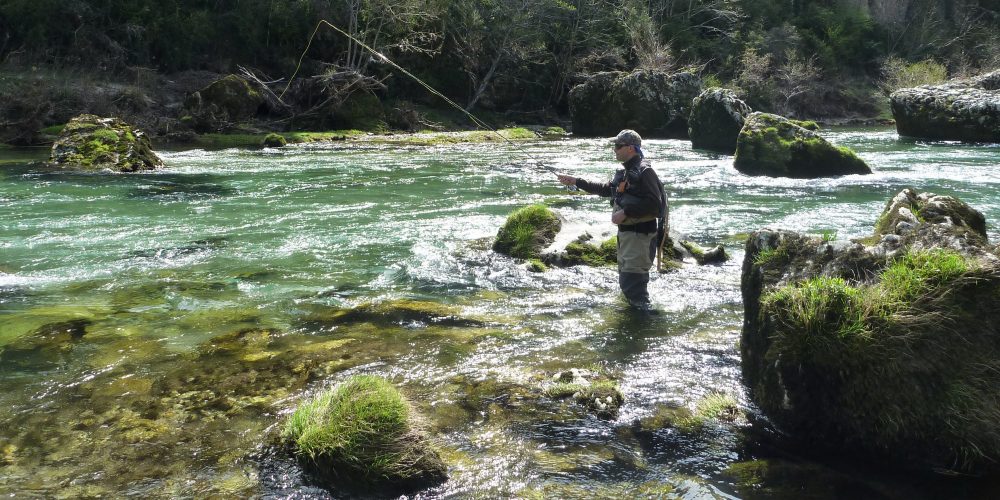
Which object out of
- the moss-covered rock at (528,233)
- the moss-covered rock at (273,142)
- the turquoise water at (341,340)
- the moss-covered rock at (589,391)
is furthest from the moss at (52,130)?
the moss-covered rock at (589,391)

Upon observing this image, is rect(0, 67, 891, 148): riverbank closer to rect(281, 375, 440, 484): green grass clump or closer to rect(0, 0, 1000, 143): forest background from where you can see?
rect(0, 0, 1000, 143): forest background

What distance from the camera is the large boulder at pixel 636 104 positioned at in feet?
109

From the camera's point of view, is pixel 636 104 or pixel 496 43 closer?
pixel 636 104

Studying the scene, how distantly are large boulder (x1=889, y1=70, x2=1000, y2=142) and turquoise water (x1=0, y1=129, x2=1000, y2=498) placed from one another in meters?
11.6

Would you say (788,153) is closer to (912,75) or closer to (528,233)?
(528,233)

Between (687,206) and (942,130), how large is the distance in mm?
17202

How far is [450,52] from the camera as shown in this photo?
Result: 4075 centimetres

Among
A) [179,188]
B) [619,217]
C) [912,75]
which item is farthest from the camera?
[912,75]

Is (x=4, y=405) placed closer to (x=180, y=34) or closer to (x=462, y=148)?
(x=462, y=148)

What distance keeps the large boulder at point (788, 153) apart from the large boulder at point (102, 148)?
16.3m

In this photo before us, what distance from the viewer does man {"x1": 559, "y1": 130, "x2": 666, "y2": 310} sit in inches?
286

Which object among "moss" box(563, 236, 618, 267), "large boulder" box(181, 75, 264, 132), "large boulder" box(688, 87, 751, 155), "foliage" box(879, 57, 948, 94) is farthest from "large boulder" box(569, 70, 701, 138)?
"moss" box(563, 236, 618, 267)

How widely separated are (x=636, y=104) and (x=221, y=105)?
18778 millimetres

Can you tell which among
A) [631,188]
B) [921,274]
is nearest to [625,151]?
[631,188]
